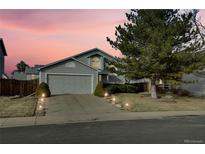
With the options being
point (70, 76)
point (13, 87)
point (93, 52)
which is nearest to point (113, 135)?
point (13, 87)

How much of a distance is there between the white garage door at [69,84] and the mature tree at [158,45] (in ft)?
27.0

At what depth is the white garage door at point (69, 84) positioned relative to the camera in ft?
111

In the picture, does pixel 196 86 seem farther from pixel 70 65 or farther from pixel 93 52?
pixel 93 52

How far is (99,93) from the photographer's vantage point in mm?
29562

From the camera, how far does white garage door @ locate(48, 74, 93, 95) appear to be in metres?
33.7

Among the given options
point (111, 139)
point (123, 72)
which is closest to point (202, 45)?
point (123, 72)

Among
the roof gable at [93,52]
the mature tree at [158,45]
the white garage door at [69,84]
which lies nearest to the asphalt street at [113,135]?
the mature tree at [158,45]

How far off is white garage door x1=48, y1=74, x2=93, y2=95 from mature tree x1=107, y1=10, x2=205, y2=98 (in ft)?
27.0

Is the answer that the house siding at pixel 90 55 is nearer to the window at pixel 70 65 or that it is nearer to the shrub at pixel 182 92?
the window at pixel 70 65

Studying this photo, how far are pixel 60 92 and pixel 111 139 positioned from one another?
24.4m

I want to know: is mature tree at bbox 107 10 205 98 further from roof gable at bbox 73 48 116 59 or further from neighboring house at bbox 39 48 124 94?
roof gable at bbox 73 48 116 59

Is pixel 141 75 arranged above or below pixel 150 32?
below

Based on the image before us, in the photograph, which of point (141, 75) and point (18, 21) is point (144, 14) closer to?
point (141, 75)

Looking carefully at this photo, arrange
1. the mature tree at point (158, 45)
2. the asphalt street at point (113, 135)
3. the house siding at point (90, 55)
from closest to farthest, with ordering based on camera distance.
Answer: the asphalt street at point (113, 135)
the mature tree at point (158, 45)
the house siding at point (90, 55)
